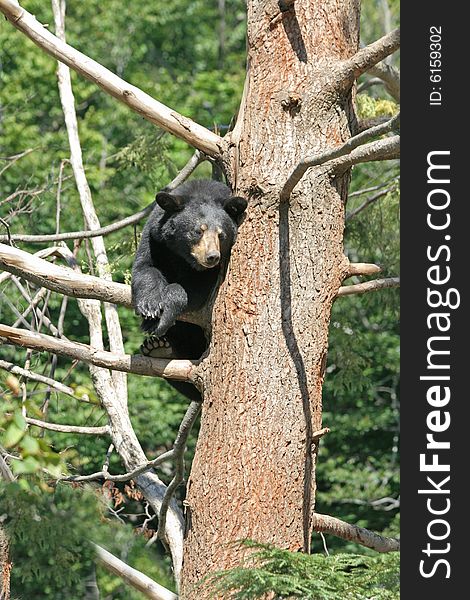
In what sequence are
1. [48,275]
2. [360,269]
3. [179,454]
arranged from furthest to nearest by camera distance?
[179,454]
[360,269]
[48,275]

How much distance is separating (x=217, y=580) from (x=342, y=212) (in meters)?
1.47

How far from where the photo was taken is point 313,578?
3.29 meters

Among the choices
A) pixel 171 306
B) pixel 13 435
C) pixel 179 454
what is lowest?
pixel 13 435

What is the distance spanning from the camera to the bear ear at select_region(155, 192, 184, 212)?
4.79 metres

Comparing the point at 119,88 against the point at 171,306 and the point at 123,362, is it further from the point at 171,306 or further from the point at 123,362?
the point at 123,362

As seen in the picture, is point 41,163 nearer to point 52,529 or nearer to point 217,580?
point 52,529

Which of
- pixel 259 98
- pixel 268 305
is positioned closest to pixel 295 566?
pixel 268 305

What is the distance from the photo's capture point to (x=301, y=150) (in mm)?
4078

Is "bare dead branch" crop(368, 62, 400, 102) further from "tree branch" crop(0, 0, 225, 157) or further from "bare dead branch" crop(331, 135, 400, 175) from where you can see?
"bare dead branch" crop(331, 135, 400, 175)

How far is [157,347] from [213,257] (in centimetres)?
61

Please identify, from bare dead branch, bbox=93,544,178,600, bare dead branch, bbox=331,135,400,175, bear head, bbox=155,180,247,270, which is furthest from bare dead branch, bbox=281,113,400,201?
bare dead branch, bbox=93,544,178,600

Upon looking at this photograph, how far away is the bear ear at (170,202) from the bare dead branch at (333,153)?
2.99ft

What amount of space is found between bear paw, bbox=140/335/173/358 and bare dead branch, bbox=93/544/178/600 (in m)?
0.86

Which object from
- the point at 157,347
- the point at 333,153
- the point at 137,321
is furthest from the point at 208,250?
the point at 137,321
